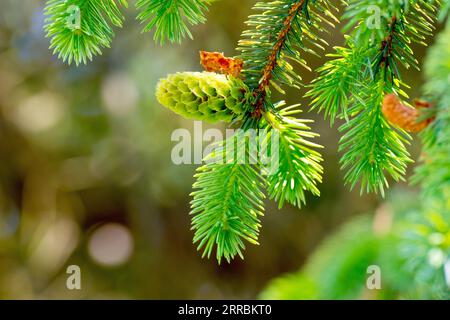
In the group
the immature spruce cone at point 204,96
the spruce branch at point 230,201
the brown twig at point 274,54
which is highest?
the brown twig at point 274,54

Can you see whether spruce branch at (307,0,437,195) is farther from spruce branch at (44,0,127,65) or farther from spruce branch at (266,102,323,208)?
spruce branch at (44,0,127,65)

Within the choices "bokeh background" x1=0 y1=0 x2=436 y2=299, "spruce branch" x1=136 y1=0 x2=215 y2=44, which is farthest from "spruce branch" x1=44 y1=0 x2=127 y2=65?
"bokeh background" x1=0 y1=0 x2=436 y2=299

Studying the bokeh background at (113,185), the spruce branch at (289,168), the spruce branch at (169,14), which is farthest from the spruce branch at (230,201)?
the bokeh background at (113,185)

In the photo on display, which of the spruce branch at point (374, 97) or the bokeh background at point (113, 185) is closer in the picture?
the spruce branch at point (374, 97)

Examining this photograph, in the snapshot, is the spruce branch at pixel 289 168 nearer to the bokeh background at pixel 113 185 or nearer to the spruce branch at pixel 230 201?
the spruce branch at pixel 230 201

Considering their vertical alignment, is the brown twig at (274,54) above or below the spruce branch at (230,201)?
above

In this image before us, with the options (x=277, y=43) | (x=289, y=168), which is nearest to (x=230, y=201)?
(x=289, y=168)

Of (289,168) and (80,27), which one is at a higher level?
(80,27)

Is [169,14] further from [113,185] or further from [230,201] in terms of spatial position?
[113,185]
